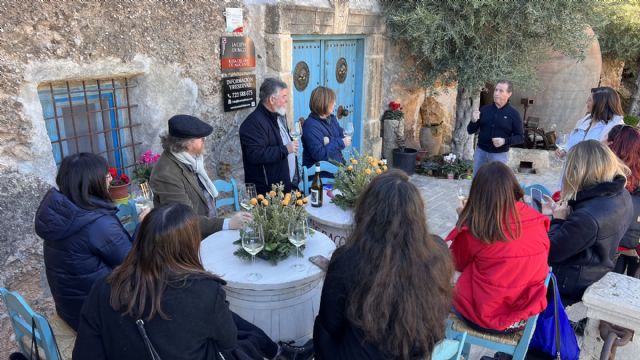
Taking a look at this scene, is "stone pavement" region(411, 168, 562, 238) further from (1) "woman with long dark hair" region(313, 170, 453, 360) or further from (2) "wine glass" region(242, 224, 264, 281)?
(1) "woman with long dark hair" region(313, 170, 453, 360)

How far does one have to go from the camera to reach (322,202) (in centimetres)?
381

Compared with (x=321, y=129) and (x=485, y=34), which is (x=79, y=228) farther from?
(x=485, y=34)

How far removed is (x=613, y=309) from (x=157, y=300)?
7.92 ft

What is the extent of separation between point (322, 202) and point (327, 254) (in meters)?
0.94

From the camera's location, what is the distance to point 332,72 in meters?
6.75

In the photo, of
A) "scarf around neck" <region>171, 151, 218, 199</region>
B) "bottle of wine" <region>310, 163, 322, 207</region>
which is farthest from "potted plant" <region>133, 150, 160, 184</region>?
"bottle of wine" <region>310, 163, 322, 207</region>

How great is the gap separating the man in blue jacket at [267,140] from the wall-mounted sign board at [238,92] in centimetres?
84

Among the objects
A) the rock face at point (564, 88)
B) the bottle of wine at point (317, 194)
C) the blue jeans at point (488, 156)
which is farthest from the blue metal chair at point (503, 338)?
the rock face at point (564, 88)

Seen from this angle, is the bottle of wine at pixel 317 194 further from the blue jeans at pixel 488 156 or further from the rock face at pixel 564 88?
the rock face at pixel 564 88

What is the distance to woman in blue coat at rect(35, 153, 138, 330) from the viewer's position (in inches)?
94.2

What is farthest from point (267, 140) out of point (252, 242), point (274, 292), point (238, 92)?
point (274, 292)

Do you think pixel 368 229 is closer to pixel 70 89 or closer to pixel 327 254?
pixel 327 254

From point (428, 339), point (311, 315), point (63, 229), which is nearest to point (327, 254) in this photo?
point (311, 315)

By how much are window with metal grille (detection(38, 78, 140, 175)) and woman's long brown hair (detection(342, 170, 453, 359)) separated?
3.20 metres
